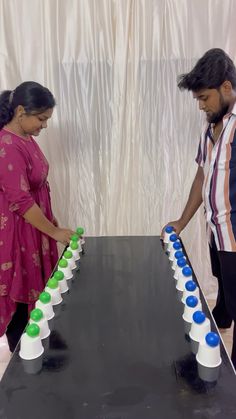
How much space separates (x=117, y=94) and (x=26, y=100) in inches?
26.9

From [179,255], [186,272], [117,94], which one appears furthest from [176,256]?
[117,94]

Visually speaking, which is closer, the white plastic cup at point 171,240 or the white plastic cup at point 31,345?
the white plastic cup at point 31,345

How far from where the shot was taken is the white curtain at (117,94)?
181cm

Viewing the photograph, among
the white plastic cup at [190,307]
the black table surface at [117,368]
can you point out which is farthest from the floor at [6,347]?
the white plastic cup at [190,307]

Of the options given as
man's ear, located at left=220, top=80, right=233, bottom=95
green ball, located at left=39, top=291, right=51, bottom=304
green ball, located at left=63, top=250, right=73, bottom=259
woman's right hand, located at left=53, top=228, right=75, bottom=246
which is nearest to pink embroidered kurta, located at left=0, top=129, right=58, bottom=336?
woman's right hand, located at left=53, top=228, right=75, bottom=246

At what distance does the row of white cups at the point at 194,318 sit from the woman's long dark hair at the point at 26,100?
684 millimetres

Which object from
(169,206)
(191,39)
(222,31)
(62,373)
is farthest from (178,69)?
(62,373)

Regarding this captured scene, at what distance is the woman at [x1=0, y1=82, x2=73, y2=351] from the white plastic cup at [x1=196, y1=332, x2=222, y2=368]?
76cm

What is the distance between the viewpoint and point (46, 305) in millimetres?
896

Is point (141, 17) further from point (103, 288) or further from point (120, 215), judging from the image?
point (103, 288)

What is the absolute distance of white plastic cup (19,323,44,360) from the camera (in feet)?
2.44

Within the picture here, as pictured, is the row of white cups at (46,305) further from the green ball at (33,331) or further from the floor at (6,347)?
the floor at (6,347)

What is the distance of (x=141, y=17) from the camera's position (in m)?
1.80

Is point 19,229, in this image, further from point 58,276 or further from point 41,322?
point 41,322
